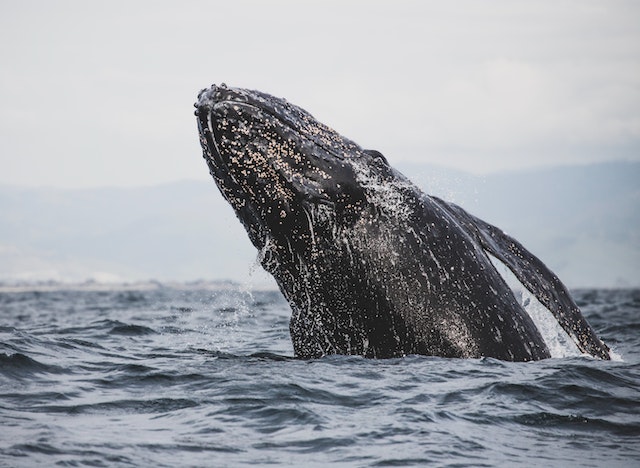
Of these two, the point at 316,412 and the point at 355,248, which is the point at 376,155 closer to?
the point at 355,248

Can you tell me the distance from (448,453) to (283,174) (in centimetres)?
331

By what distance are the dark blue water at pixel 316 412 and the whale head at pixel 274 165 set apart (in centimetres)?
155

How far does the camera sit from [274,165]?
9555 millimetres

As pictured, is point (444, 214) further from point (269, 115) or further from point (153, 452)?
point (153, 452)

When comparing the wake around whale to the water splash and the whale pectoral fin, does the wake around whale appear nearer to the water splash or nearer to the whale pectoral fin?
the whale pectoral fin

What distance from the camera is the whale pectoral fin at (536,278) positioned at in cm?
997

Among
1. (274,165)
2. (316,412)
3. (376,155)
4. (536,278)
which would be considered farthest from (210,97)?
(536,278)

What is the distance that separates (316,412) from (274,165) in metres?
2.43

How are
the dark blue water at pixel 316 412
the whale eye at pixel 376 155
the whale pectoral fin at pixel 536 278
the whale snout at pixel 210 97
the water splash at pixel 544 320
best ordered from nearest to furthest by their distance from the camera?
the dark blue water at pixel 316 412
the whale snout at pixel 210 97
the whale pectoral fin at pixel 536 278
the water splash at pixel 544 320
the whale eye at pixel 376 155

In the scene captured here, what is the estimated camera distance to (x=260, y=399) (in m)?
9.06

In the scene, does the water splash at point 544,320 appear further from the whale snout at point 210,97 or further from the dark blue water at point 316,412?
the whale snout at point 210,97

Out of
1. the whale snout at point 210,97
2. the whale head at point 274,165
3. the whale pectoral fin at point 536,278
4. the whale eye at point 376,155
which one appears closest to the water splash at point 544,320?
the whale pectoral fin at point 536,278

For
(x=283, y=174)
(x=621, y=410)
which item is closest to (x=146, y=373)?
(x=283, y=174)

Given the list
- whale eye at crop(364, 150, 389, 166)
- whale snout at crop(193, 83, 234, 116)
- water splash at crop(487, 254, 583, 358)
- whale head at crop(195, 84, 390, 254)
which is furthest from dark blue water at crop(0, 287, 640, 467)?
whale snout at crop(193, 83, 234, 116)
